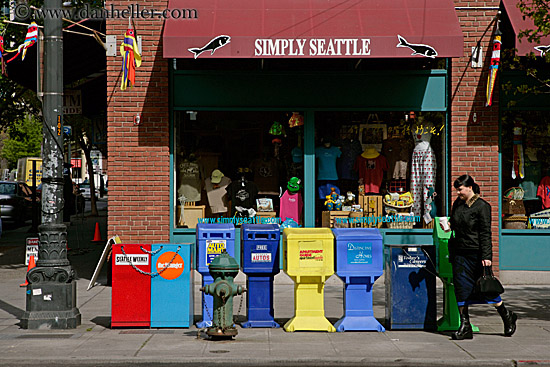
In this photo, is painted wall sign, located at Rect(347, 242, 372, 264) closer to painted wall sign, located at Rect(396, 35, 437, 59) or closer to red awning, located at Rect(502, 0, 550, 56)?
painted wall sign, located at Rect(396, 35, 437, 59)

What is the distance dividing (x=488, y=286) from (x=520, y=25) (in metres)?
5.34

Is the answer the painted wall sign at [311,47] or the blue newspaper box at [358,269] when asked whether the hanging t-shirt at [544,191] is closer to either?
the painted wall sign at [311,47]

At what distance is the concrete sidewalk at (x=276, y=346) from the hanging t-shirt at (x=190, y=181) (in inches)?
119

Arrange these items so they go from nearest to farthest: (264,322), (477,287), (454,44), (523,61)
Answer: (477,287) → (264,322) → (454,44) → (523,61)

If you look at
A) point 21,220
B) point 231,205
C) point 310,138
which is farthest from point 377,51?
point 21,220

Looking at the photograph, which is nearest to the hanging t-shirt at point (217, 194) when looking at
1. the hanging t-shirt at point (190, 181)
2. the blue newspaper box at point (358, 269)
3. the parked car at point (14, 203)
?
the hanging t-shirt at point (190, 181)

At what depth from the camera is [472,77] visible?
12062mm

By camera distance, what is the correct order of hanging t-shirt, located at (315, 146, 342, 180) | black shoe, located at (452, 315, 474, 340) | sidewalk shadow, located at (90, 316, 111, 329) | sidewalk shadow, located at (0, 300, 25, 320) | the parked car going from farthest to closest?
the parked car, hanging t-shirt, located at (315, 146, 342, 180), sidewalk shadow, located at (0, 300, 25, 320), sidewalk shadow, located at (90, 316, 111, 329), black shoe, located at (452, 315, 474, 340)

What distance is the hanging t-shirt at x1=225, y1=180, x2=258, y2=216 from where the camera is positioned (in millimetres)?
12508

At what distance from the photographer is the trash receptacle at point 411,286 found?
8.49 meters

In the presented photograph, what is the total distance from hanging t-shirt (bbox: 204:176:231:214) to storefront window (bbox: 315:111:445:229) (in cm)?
171

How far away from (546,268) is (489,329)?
3955 mm

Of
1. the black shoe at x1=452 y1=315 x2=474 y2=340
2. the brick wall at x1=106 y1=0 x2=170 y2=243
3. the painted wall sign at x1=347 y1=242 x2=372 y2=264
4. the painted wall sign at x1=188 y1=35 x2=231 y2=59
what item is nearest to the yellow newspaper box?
the painted wall sign at x1=347 y1=242 x2=372 y2=264

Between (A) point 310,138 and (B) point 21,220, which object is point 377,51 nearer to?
(A) point 310,138
